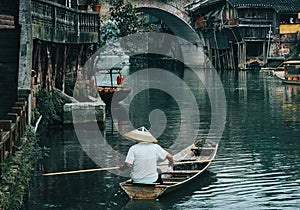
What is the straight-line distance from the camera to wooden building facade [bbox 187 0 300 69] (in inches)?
2785

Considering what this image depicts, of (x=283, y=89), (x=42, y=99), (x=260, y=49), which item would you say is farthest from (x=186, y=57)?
(x=42, y=99)

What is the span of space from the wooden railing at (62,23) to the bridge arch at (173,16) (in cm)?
4233

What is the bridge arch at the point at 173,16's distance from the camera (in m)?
75.6

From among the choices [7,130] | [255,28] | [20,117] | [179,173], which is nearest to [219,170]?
[179,173]

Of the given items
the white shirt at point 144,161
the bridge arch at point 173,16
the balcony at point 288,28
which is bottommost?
the white shirt at point 144,161

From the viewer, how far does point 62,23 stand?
89.9ft

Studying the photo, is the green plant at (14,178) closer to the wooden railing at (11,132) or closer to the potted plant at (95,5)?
the wooden railing at (11,132)

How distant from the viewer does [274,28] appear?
7212cm

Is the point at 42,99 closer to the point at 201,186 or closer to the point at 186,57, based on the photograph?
the point at 201,186

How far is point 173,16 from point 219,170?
61.1m

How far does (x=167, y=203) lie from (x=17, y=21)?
29.6 ft

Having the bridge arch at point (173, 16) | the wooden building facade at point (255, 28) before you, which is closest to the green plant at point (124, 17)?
the bridge arch at point (173, 16)

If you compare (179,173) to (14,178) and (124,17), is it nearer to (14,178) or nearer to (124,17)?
(14,178)

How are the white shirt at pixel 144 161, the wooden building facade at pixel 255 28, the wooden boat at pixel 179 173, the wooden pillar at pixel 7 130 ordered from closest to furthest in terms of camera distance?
the wooden pillar at pixel 7 130, the white shirt at pixel 144 161, the wooden boat at pixel 179 173, the wooden building facade at pixel 255 28
